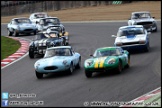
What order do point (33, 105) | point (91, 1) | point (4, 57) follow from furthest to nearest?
1. point (91, 1)
2. point (4, 57)
3. point (33, 105)

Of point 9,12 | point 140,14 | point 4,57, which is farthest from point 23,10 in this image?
point 4,57

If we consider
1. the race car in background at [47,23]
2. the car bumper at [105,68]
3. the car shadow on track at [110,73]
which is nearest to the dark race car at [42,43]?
the car shadow on track at [110,73]

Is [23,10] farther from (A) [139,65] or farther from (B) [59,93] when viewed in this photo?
(B) [59,93]

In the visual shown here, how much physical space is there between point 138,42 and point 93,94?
398 inches

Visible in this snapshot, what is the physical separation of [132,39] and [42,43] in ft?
15.1

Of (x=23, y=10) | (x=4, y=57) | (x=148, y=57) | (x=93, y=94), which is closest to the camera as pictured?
(x=93, y=94)

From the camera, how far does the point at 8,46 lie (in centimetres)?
3123

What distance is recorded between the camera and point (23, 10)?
6912cm

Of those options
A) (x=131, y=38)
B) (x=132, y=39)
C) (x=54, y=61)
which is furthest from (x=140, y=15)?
(x=54, y=61)

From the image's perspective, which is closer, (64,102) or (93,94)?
(64,102)

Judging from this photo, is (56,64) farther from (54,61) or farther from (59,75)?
(59,75)

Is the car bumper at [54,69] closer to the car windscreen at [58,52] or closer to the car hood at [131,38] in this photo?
the car windscreen at [58,52]

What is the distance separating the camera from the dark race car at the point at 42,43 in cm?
2478

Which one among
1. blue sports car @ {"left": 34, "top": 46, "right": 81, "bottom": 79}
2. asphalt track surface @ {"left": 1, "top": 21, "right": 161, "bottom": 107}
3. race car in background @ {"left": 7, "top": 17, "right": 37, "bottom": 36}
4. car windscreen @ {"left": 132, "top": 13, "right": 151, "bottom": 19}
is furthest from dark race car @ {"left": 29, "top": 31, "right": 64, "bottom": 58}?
race car in background @ {"left": 7, "top": 17, "right": 37, "bottom": 36}
